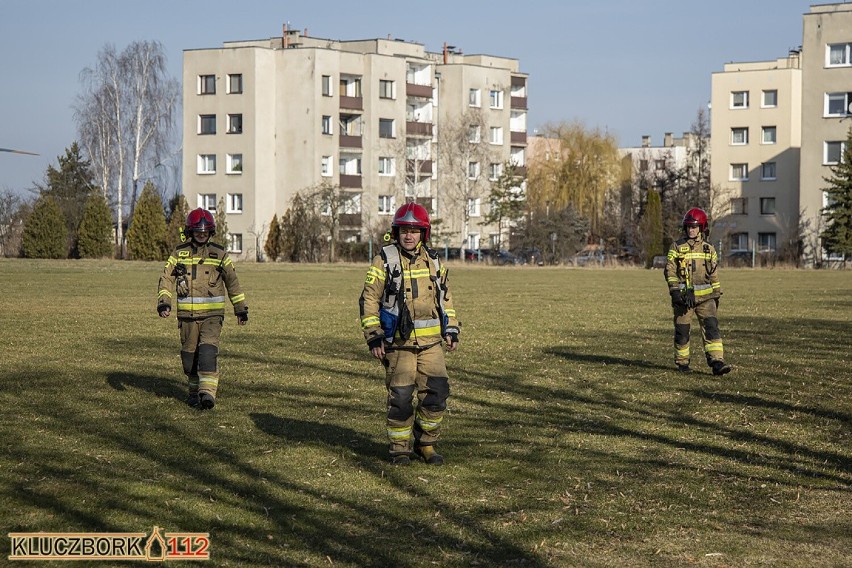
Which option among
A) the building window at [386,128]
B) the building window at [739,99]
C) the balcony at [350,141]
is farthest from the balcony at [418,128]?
the building window at [739,99]

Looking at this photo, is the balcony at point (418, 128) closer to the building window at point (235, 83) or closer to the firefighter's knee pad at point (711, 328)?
the building window at point (235, 83)

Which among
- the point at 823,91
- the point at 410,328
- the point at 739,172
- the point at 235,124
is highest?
the point at 823,91

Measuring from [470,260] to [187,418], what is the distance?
240 ft

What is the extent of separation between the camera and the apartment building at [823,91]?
264ft

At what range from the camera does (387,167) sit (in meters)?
93.9

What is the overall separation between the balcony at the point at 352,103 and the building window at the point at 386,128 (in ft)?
7.62

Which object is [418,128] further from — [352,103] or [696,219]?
[696,219]

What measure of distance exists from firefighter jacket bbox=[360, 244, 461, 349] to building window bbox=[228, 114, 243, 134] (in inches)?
3169

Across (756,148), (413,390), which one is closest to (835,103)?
(756,148)

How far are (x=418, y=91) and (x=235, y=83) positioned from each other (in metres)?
15.1

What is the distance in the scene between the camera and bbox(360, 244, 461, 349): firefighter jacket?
9273 mm

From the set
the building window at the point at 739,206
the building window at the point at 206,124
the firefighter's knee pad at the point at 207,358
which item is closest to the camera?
the firefighter's knee pad at the point at 207,358

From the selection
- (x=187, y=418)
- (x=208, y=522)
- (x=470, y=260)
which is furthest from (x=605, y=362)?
(x=470, y=260)

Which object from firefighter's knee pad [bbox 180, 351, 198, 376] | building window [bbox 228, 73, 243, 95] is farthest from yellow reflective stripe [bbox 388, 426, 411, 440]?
building window [bbox 228, 73, 243, 95]
